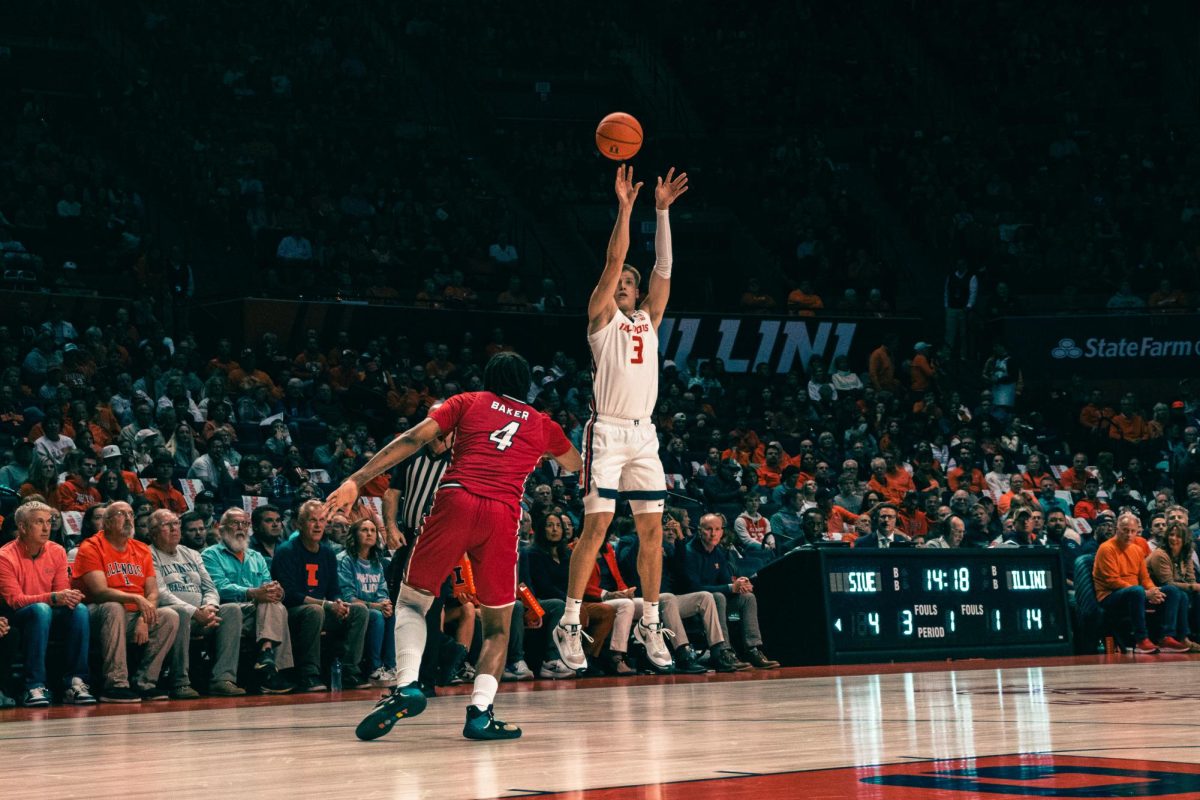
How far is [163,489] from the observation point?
15742 millimetres

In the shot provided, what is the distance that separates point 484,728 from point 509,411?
152 cm

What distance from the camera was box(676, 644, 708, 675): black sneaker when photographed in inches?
557

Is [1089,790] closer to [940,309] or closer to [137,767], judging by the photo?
[137,767]

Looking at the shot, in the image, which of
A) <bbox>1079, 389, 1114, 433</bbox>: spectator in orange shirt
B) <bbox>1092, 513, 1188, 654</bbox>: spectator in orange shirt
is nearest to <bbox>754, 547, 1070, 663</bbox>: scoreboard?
<bbox>1092, 513, 1188, 654</bbox>: spectator in orange shirt

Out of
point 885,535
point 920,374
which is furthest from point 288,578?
point 920,374

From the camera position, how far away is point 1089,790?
5.25 metres

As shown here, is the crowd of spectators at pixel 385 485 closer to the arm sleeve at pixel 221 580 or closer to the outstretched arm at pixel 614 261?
the arm sleeve at pixel 221 580

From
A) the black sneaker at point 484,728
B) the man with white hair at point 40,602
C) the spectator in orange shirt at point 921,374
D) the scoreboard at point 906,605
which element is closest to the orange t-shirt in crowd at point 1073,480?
the spectator in orange shirt at point 921,374

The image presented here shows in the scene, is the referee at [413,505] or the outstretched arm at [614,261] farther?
the referee at [413,505]

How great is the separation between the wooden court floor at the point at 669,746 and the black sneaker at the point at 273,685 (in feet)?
3.17

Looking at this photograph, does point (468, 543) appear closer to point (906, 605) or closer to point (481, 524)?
point (481, 524)

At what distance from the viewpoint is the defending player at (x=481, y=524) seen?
7500 mm

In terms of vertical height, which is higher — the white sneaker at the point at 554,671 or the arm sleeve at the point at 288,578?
the arm sleeve at the point at 288,578

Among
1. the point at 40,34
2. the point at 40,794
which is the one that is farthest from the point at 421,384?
the point at 40,794
